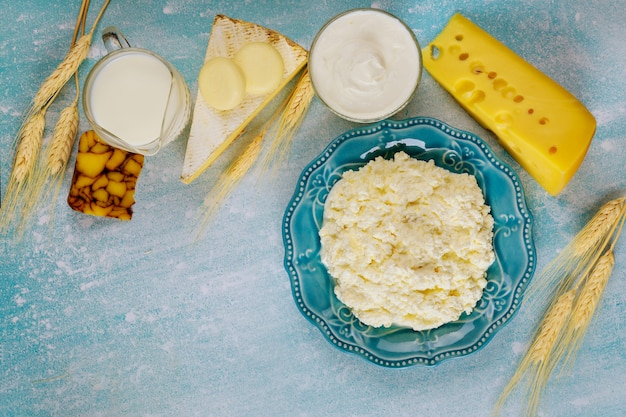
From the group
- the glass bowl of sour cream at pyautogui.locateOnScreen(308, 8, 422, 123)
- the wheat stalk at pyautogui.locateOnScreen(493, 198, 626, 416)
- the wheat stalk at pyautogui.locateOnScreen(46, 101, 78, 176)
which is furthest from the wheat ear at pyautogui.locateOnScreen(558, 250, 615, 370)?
the wheat stalk at pyautogui.locateOnScreen(46, 101, 78, 176)

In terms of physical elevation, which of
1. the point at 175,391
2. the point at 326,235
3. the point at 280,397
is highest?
the point at 326,235

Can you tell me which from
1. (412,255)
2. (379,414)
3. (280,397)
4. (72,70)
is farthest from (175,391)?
(72,70)

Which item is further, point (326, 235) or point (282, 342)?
point (282, 342)

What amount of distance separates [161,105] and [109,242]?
44cm

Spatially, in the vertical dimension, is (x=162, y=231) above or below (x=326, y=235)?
below

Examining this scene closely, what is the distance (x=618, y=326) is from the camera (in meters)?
1.60

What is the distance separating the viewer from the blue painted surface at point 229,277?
1.60 m

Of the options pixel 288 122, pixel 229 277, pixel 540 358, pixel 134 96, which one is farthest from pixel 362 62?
pixel 540 358

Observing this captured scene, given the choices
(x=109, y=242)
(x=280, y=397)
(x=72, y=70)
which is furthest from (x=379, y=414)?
(x=72, y=70)

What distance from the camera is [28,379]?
5.43 feet

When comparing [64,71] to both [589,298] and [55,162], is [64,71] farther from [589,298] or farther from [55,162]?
[589,298]

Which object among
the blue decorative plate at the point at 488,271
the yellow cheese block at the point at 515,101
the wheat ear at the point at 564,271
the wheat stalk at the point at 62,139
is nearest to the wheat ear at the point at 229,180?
the blue decorative plate at the point at 488,271

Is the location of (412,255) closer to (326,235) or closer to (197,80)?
(326,235)

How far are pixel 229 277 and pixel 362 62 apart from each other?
0.68 metres
